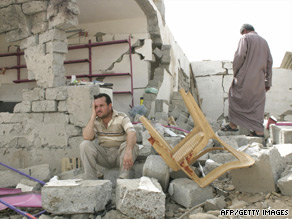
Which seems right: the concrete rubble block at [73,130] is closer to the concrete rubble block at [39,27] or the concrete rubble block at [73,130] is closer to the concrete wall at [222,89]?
the concrete rubble block at [39,27]

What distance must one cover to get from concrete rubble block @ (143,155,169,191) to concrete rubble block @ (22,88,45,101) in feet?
8.19

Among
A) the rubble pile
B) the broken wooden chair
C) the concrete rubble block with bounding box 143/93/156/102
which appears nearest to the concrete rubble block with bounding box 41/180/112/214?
the rubble pile

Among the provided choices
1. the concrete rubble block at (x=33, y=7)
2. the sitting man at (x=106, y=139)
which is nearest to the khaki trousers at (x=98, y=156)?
the sitting man at (x=106, y=139)

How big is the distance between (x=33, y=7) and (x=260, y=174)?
168 inches

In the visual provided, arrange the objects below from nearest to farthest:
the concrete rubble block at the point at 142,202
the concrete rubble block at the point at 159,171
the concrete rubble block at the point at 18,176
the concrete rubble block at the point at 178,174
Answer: the concrete rubble block at the point at 142,202 → the concrete rubble block at the point at 159,171 → the concrete rubble block at the point at 178,174 → the concrete rubble block at the point at 18,176

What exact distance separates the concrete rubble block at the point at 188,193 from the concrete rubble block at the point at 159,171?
0.09 metres

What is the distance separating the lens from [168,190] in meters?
2.88

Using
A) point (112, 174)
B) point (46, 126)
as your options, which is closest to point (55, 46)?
point (46, 126)

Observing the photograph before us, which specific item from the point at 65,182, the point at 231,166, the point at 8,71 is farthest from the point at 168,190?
the point at 8,71

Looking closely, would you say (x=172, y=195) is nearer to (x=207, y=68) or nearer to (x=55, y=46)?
(x=55, y=46)

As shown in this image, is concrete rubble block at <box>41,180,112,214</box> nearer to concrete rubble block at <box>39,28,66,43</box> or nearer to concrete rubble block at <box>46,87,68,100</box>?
concrete rubble block at <box>46,87,68,100</box>

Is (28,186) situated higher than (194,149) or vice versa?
(194,149)

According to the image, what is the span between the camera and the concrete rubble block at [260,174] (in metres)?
2.63

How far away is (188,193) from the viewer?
8.34 ft
